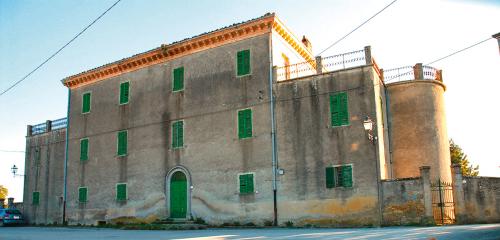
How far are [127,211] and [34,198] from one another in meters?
9.53

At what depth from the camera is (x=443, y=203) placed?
18.8 metres

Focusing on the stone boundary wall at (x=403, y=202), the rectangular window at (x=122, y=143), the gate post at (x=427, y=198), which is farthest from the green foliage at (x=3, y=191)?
the gate post at (x=427, y=198)

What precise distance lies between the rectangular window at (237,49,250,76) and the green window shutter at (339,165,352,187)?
6.66 m

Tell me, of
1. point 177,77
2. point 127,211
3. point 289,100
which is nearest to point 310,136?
point 289,100

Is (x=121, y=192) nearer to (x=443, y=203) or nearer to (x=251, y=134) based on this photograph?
(x=251, y=134)

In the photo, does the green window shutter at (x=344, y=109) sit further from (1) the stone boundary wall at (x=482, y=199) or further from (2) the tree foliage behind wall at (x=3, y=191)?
(2) the tree foliage behind wall at (x=3, y=191)

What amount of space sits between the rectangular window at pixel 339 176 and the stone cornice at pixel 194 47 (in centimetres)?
724

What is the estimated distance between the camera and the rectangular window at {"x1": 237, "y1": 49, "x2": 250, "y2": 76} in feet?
75.5

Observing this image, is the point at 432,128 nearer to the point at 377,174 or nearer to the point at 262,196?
the point at 377,174

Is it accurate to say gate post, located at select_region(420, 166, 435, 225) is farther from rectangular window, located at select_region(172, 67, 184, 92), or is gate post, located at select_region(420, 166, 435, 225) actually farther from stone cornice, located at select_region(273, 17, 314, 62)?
rectangular window, located at select_region(172, 67, 184, 92)

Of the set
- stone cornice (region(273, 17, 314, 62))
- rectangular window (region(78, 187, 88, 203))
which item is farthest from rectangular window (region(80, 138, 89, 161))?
stone cornice (region(273, 17, 314, 62))

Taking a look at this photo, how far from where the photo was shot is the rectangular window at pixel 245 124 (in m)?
22.4

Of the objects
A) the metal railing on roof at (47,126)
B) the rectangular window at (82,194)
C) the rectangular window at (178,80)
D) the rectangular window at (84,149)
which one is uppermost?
the rectangular window at (178,80)

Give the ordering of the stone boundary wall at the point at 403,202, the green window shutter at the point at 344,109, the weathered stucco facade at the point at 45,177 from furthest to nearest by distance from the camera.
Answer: the weathered stucco facade at the point at 45,177
the green window shutter at the point at 344,109
the stone boundary wall at the point at 403,202
